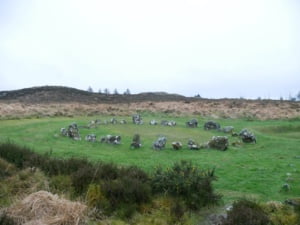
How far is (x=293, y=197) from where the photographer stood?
7.90m

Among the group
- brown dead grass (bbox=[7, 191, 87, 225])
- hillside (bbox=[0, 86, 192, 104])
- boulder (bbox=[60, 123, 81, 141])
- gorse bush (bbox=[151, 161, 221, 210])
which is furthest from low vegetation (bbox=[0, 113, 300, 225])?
hillside (bbox=[0, 86, 192, 104])

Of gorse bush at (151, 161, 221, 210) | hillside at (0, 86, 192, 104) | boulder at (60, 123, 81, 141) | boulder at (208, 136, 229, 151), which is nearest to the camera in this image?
gorse bush at (151, 161, 221, 210)

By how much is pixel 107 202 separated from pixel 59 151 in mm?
5840

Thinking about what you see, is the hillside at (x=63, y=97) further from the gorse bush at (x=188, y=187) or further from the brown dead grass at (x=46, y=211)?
the brown dead grass at (x=46, y=211)

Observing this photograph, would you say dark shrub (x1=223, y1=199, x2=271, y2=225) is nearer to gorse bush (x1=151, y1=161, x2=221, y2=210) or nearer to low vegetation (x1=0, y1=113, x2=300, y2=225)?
low vegetation (x1=0, y1=113, x2=300, y2=225)

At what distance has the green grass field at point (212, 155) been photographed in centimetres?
880

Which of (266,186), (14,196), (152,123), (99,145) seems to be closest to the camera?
(14,196)

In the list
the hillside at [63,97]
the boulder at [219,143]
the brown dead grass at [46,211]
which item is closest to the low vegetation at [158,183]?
the brown dead grass at [46,211]

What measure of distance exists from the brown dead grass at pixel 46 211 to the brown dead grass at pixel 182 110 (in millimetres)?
21000

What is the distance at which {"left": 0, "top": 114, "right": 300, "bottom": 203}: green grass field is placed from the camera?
8.80m

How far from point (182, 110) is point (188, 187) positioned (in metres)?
27.6

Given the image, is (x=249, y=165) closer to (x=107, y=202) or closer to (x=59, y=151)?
(x=107, y=202)

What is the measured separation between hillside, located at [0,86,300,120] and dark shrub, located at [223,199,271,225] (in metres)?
22.9

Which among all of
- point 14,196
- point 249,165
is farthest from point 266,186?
point 14,196
